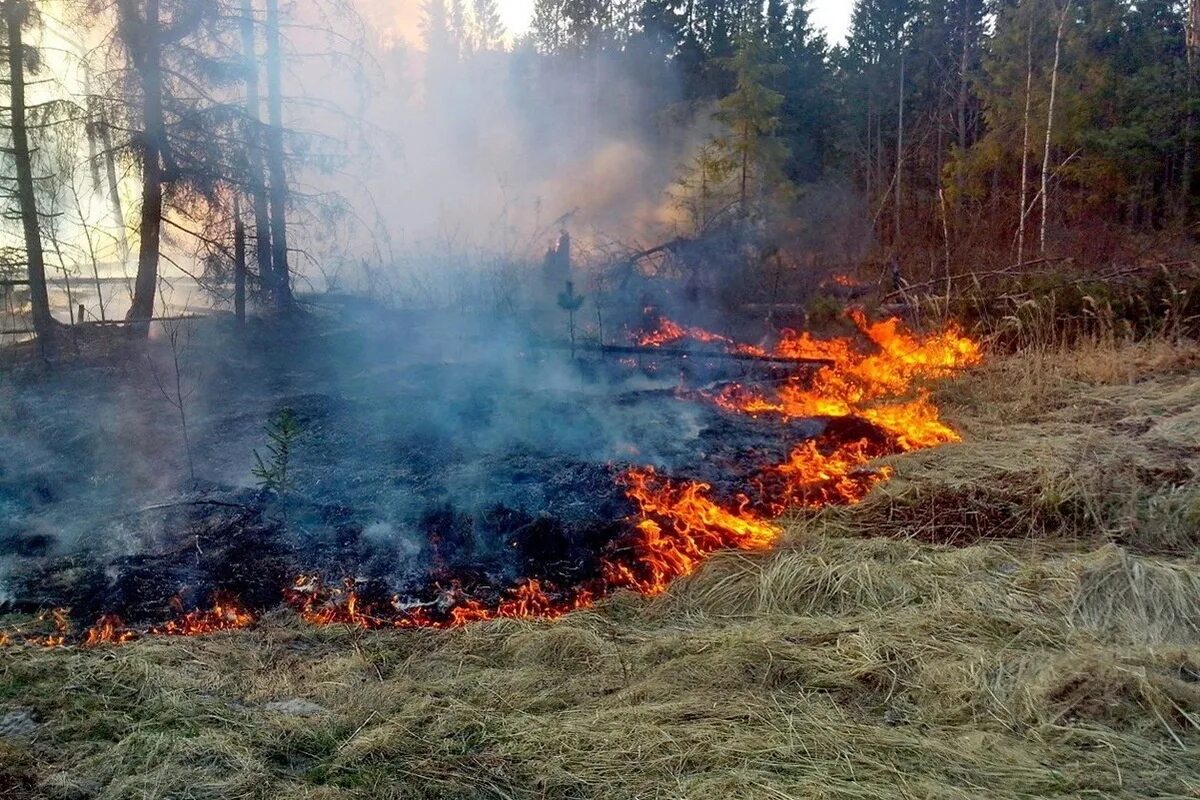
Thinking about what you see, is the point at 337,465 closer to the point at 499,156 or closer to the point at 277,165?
the point at 277,165

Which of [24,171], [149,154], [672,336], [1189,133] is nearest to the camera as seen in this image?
Result: [24,171]

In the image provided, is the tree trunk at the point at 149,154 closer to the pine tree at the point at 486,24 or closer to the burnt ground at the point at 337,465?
the burnt ground at the point at 337,465

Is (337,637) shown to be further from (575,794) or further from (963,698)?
(963,698)

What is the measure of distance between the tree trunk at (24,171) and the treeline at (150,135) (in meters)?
0.02

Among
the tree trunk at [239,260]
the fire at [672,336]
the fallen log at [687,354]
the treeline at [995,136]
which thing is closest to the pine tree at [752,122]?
the treeline at [995,136]

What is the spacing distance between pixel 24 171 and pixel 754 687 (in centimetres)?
1229

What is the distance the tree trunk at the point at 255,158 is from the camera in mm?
11953

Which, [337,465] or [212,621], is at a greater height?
[337,465]

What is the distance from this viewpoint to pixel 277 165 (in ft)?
41.3

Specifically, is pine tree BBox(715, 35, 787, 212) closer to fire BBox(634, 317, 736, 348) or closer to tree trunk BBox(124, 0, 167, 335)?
fire BBox(634, 317, 736, 348)

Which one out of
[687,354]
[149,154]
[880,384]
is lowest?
[880,384]

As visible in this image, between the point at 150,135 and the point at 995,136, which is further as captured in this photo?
the point at 995,136

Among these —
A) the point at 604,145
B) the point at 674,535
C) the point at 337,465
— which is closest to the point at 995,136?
the point at 604,145

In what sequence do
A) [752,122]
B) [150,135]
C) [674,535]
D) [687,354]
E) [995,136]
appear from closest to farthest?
1. [674,535]
2. [150,135]
3. [687,354]
4. [752,122]
5. [995,136]
